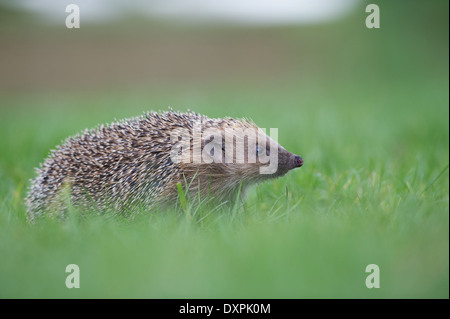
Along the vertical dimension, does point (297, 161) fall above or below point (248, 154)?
below

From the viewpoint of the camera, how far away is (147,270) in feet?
11.0

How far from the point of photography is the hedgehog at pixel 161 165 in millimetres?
4891

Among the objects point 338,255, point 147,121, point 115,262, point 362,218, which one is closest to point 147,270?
point 115,262

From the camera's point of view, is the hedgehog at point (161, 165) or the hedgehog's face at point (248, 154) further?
the hedgehog's face at point (248, 154)

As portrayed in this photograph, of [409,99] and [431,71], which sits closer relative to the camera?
[409,99]

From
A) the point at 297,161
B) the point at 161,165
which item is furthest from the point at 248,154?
the point at 161,165

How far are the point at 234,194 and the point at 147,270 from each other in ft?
7.08

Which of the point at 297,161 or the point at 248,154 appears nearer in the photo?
the point at 297,161

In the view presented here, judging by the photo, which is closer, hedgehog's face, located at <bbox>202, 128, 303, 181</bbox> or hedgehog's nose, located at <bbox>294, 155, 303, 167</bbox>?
hedgehog's nose, located at <bbox>294, 155, 303, 167</bbox>

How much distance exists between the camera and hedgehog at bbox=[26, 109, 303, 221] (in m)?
4.89

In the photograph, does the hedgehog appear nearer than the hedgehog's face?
Yes

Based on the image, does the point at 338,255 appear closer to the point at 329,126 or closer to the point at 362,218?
the point at 362,218

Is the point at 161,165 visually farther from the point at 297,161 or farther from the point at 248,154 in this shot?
the point at 297,161

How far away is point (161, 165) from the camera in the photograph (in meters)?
4.91
